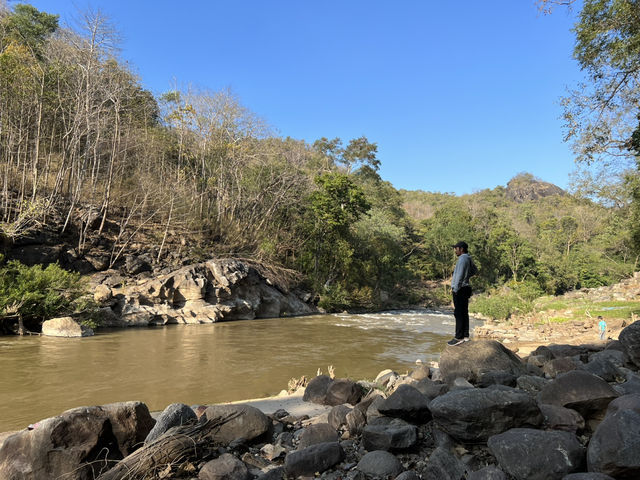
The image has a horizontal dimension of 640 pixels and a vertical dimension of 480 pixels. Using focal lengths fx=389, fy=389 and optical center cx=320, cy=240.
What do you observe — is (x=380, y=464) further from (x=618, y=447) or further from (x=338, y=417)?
(x=618, y=447)

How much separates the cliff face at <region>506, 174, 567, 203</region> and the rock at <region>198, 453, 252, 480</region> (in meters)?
82.2

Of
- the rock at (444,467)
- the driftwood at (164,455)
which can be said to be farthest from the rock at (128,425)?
the rock at (444,467)

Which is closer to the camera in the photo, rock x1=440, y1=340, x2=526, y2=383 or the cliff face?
rock x1=440, y1=340, x2=526, y2=383

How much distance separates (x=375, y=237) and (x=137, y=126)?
17.2 metres

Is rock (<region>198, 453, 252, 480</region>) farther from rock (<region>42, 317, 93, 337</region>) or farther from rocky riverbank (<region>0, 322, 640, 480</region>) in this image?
rock (<region>42, 317, 93, 337</region>)

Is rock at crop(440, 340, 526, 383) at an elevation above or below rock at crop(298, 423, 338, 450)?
above

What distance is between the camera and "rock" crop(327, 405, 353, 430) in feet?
11.9

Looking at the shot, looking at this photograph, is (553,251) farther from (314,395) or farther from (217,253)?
(314,395)

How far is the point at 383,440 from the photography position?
2920 millimetres

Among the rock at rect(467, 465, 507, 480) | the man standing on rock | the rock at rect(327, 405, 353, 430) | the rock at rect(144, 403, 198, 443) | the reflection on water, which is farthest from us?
the reflection on water

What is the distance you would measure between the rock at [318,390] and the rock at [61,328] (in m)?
9.19

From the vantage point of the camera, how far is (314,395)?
4.87 metres

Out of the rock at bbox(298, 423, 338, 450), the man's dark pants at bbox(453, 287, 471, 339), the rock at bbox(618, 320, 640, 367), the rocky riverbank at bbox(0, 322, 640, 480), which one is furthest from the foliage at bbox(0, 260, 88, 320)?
the rock at bbox(618, 320, 640, 367)

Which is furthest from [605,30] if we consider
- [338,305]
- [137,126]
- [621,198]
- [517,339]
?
[137,126]
